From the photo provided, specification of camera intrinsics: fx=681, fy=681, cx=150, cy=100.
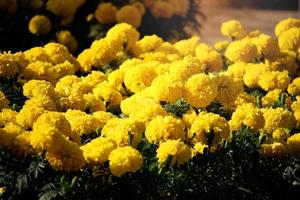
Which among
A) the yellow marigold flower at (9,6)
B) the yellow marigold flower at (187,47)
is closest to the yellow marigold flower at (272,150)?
the yellow marigold flower at (187,47)

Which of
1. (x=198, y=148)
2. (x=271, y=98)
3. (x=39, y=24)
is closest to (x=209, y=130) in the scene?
(x=198, y=148)

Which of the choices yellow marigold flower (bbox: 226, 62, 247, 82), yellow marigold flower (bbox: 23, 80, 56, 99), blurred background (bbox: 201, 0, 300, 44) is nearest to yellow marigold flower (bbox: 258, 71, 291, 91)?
yellow marigold flower (bbox: 226, 62, 247, 82)

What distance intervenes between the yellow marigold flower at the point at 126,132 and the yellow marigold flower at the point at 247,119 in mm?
583

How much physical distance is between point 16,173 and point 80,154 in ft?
0.93

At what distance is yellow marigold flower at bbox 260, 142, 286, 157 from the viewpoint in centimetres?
347

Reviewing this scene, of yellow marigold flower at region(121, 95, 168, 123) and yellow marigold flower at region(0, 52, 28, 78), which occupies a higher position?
yellow marigold flower at region(0, 52, 28, 78)

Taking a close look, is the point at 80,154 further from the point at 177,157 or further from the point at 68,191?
the point at 177,157

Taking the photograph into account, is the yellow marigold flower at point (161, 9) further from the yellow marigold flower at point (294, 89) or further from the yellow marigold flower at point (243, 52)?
the yellow marigold flower at point (294, 89)

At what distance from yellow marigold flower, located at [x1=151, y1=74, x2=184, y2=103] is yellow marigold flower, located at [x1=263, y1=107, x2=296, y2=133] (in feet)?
1.68

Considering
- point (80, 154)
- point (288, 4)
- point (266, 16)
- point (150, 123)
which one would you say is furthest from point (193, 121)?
point (288, 4)

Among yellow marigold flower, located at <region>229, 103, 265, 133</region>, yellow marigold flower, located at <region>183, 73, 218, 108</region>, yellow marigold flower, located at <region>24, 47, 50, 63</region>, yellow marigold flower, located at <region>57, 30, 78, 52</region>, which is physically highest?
yellow marigold flower, located at <region>183, 73, 218, 108</region>

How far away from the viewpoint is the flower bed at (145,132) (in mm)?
2943

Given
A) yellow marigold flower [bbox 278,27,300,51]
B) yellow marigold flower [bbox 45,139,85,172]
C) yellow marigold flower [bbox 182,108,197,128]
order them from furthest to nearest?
1. yellow marigold flower [bbox 278,27,300,51]
2. yellow marigold flower [bbox 182,108,197,128]
3. yellow marigold flower [bbox 45,139,85,172]

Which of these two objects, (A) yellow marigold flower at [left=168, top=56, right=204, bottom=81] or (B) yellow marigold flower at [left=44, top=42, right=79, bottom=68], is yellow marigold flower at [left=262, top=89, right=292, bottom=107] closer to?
(A) yellow marigold flower at [left=168, top=56, right=204, bottom=81]
